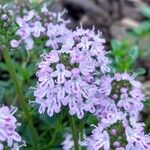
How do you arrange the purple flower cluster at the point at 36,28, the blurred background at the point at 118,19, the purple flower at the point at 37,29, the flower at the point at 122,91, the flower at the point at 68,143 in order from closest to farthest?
the flower at the point at 122,91 → the purple flower cluster at the point at 36,28 → the purple flower at the point at 37,29 → the flower at the point at 68,143 → the blurred background at the point at 118,19

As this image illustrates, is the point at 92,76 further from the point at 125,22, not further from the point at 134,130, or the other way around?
the point at 125,22

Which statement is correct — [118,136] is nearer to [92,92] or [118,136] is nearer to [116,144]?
[116,144]

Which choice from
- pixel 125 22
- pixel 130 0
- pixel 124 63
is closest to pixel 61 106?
pixel 124 63

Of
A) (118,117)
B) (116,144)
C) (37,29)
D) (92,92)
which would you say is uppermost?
(37,29)

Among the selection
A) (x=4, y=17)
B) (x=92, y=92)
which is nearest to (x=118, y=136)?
(x=92, y=92)

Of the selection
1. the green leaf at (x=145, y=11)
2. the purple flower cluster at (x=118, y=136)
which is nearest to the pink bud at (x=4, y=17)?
the purple flower cluster at (x=118, y=136)

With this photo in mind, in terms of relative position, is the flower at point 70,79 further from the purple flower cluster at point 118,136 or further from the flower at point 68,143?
the flower at point 68,143

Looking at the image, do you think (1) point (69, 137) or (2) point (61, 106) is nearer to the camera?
(2) point (61, 106)

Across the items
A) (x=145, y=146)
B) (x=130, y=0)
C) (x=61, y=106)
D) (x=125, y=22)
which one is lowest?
(x=145, y=146)

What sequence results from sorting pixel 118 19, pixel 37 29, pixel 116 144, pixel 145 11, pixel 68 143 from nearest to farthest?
pixel 116 144 → pixel 37 29 → pixel 68 143 → pixel 145 11 → pixel 118 19
